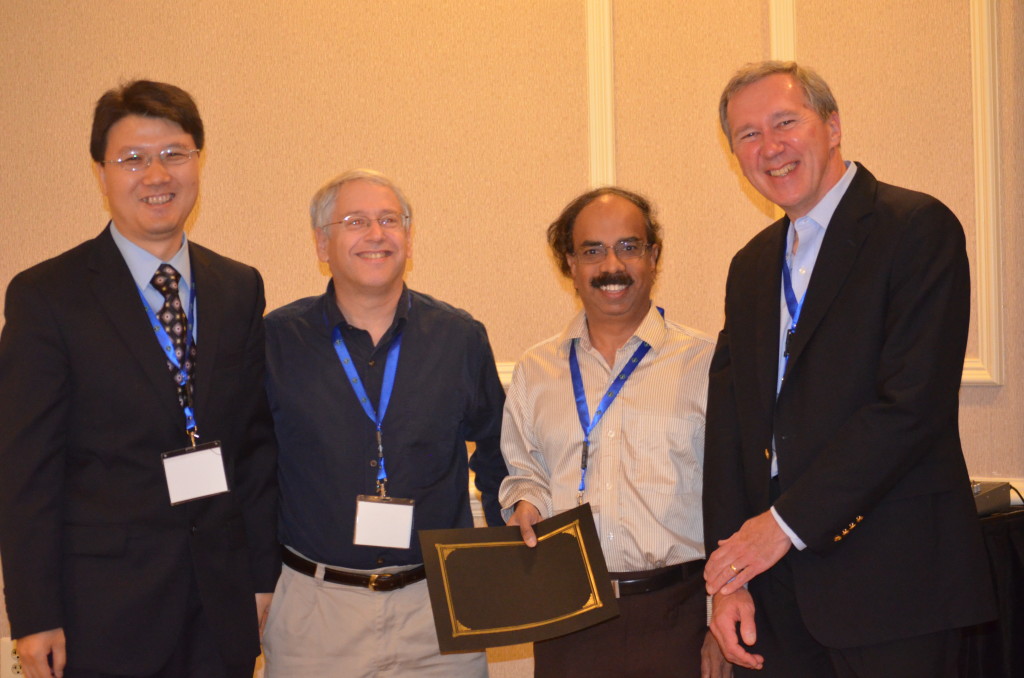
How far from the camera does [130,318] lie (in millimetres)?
2309

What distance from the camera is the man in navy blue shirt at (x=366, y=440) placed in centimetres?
256

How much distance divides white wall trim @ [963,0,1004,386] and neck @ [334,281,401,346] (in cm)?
249

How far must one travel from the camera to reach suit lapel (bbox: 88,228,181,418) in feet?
7.51

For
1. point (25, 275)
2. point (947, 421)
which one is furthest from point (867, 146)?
point (25, 275)

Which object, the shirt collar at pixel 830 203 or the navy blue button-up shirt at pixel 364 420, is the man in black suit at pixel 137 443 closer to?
the navy blue button-up shirt at pixel 364 420

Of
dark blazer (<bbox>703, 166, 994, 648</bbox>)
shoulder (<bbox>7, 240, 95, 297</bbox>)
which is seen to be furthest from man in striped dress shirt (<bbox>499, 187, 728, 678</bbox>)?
shoulder (<bbox>7, 240, 95, 297</bbox>)

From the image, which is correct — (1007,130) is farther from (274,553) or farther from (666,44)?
(274,553)

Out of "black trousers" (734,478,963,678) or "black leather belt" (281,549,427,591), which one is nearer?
"black trousers" (734,478,963,678)

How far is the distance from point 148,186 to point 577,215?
4.15 ft

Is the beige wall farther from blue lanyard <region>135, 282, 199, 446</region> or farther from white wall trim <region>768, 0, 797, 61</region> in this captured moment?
blue lanyard <region>135, 282, 199, 446</region>

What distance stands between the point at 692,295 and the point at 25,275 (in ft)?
8.78

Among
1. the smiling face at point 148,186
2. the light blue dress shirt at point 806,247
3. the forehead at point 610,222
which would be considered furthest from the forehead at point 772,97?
the smiling face at point 148,186

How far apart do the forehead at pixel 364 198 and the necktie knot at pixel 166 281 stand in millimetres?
550

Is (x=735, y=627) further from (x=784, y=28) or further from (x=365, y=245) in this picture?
(x=784, y=28)
